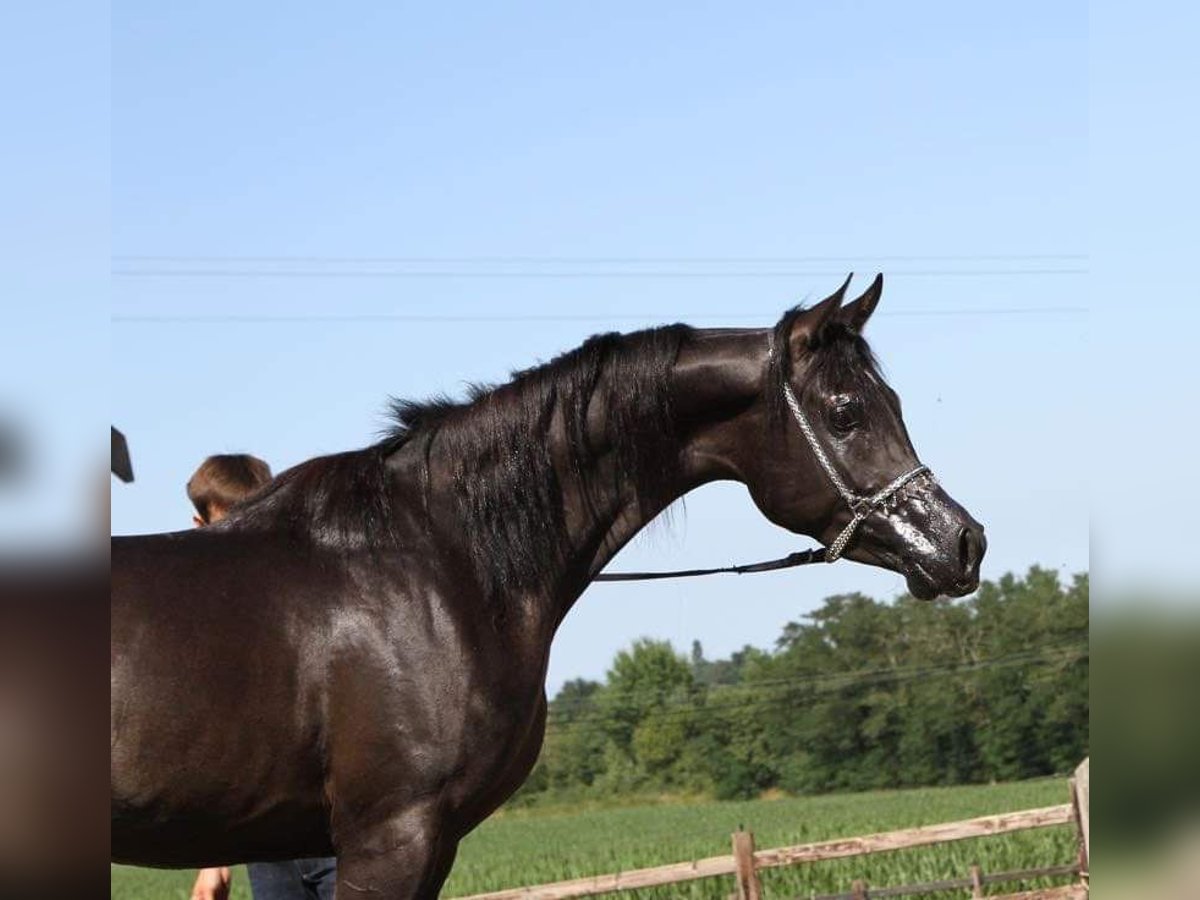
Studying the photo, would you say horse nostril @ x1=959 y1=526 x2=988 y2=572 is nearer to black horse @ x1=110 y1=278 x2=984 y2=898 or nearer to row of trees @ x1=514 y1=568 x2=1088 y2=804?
black horse @ x1=110 y1=278 x2=984 y2=898

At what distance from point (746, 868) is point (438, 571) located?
374 inches

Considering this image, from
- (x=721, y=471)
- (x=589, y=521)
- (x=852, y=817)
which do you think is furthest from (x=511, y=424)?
(x=852, y=817)

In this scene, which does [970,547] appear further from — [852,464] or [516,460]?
[516,460]

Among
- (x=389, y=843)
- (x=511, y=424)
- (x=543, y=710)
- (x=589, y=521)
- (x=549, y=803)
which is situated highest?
(x=511, y=424)

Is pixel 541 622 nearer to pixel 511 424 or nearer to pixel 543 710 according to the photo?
pixel 543 710

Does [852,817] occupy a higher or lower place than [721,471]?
lower

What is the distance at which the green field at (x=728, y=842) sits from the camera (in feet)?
57.6

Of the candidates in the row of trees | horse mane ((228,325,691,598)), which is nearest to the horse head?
horse mane ((228,325,691,598))

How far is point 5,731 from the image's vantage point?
4.95 ft

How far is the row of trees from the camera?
5103cm

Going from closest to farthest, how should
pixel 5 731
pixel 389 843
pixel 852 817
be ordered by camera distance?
pixel 5 731
pixel 389 843
pixel 852 817

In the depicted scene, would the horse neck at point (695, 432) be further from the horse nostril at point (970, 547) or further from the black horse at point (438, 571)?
the horse nostril at point (970, 547)

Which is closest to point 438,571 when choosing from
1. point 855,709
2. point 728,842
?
point 728,842

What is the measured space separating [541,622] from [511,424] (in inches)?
23.4
